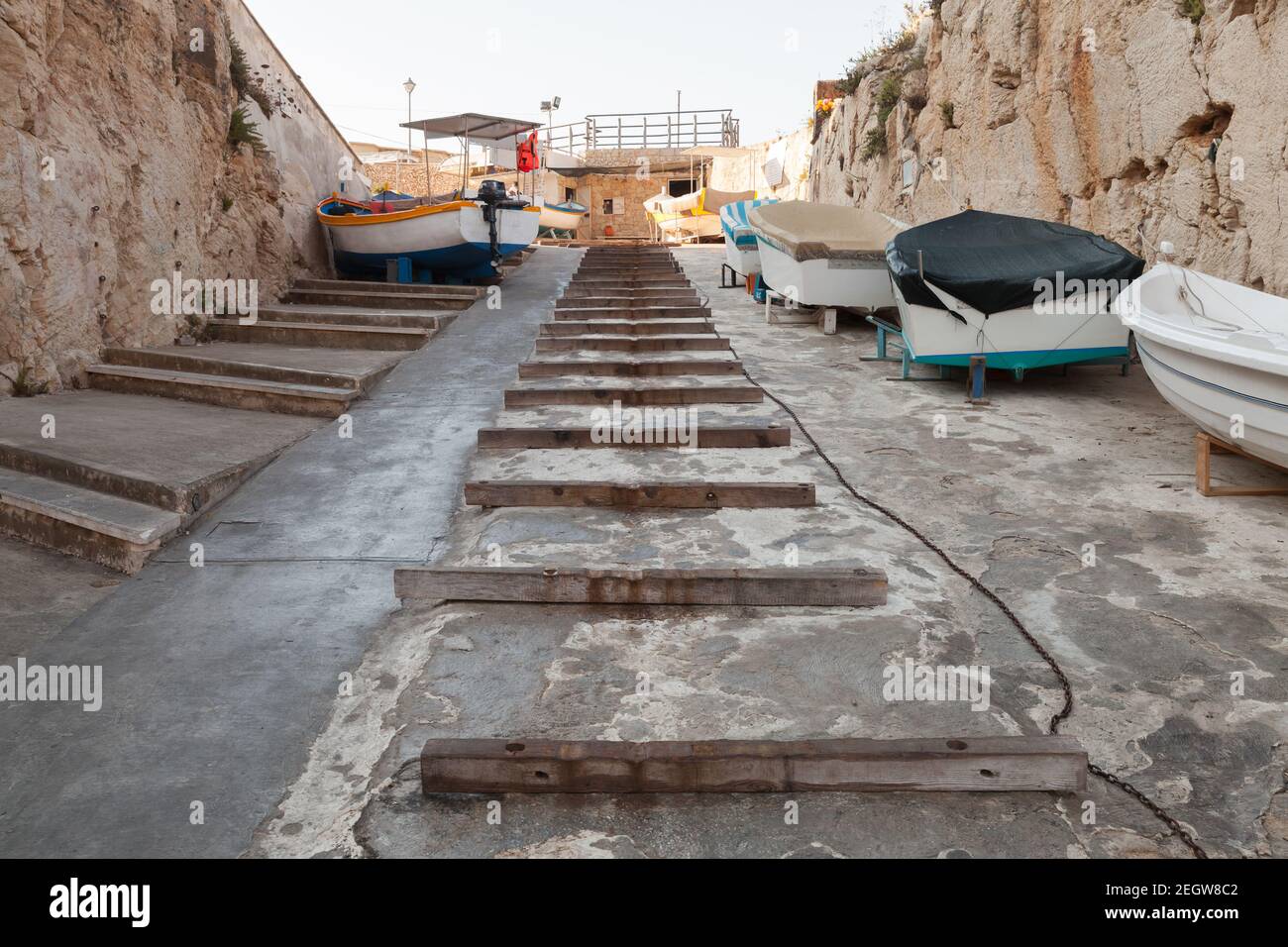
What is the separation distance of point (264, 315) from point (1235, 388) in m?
8.90

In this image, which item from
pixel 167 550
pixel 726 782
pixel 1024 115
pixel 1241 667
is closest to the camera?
pixel 726 782

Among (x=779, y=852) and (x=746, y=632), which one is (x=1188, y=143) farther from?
(x=779, y=852)

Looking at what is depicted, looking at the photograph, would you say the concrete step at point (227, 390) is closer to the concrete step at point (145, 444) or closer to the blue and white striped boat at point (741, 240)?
the concrete step at point (145, 444)

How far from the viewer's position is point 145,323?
26.0 feet

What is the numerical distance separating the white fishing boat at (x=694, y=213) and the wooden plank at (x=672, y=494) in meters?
18.4

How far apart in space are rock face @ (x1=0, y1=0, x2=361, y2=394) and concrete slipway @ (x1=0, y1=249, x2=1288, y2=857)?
278 centimetres

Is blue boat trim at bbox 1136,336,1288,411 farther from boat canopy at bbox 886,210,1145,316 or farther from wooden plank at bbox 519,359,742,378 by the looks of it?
wooden plank at bbox 519,359,742,378

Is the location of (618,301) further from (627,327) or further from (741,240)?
(741,240)

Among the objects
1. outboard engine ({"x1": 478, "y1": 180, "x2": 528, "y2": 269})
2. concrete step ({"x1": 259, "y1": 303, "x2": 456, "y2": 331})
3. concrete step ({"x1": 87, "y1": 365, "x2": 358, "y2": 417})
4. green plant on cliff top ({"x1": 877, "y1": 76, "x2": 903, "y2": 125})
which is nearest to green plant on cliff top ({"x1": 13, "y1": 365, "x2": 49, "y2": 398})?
concrete step ({"x1": 87, "y1": 365, "x2": 358, "y2": 417})

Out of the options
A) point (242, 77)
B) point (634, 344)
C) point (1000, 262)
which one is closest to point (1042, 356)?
point (1000, 262)

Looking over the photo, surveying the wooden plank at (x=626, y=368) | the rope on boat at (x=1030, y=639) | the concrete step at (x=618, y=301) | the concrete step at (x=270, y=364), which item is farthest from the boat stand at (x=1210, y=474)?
the concrete step at (x=618, y=301)

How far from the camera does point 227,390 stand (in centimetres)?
674
